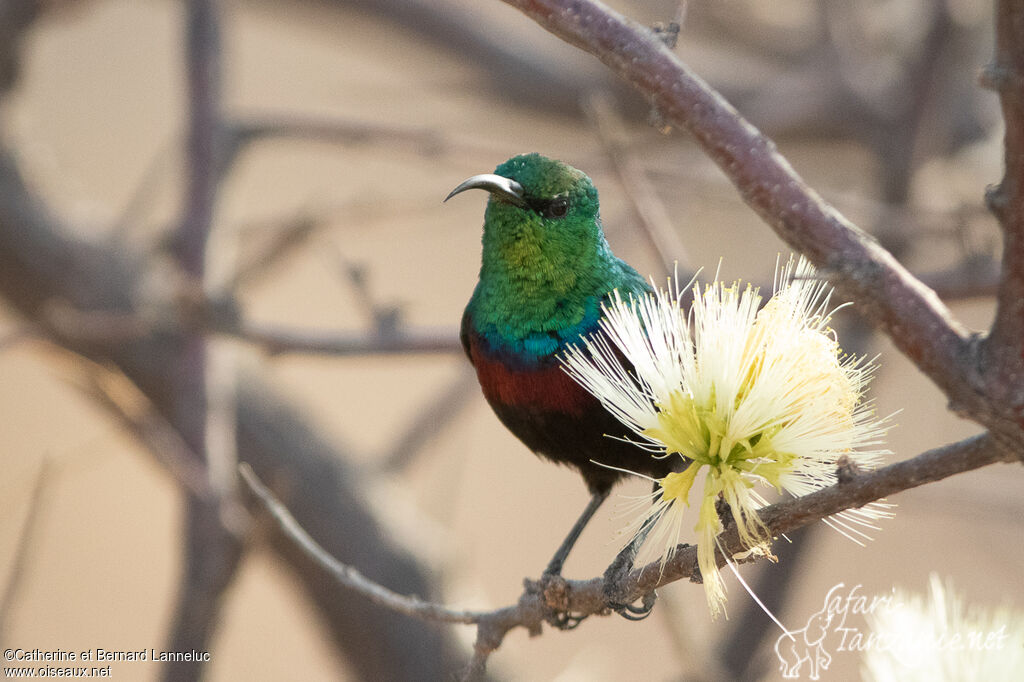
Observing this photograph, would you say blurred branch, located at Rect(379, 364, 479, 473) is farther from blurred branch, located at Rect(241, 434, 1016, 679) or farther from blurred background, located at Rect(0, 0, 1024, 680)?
blurred branch, located at Rect(241, 434, 1016, 679)

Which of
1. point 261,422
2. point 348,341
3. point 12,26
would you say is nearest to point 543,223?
point 348,341

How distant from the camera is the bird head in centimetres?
92

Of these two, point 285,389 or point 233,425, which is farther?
point 285,389

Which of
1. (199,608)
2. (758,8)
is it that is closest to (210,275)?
(199,608)

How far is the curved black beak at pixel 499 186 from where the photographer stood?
83cm

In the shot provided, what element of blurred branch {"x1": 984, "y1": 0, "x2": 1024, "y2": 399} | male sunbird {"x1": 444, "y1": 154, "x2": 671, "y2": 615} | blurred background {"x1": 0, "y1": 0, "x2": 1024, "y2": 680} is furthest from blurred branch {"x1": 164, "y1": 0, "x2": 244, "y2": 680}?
blurred branch {"x1": 984, "y1": 0, "x2": 1024, "y2": 399}

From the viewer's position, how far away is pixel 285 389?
2.22 metres

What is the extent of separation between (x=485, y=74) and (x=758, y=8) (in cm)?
124

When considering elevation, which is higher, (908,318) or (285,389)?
(908,318)

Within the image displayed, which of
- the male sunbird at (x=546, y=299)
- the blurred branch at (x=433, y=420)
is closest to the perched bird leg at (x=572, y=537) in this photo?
the male sunbird at (x=546, y=299)

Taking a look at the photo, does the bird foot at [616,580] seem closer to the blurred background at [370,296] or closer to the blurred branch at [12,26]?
the blurred background at [370,296]

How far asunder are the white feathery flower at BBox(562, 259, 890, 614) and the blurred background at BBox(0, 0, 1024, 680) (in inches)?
6.3

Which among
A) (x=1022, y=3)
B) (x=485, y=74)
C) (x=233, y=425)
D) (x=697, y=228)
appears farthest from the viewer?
(x=697, y=228)

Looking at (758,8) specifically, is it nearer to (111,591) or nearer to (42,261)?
(42,261)
